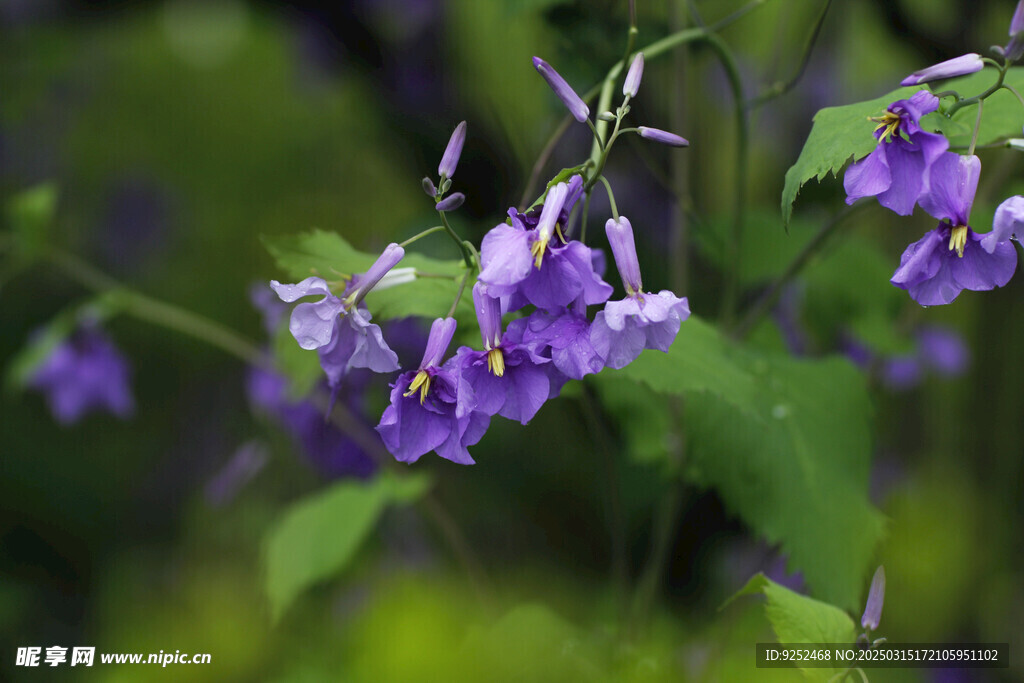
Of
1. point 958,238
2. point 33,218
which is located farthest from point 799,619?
point 33,218

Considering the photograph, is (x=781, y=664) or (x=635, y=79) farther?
(x=781, y=664)

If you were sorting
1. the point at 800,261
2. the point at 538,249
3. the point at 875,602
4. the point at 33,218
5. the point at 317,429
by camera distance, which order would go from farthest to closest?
the point at 317,429 → the point at 33,218 → the point at 800,261 → the point at 875,602 → the point at 538,249

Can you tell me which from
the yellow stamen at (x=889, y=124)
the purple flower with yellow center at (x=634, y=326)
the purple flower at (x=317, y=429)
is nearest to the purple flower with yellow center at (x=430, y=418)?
the purple flower with yellow center at (x=634, y=326)

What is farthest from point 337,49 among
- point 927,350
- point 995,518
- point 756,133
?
point 995,518

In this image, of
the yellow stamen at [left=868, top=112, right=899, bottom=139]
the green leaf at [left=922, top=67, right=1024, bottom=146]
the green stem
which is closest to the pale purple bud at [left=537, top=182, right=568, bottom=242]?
the yellow stamen at [left=868, top=112, right=899, bottom=139]

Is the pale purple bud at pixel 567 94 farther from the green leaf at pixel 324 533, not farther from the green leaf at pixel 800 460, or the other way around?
the green leaf at pixel 324 533

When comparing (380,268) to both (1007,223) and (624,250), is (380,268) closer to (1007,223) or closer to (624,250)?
(624,250)

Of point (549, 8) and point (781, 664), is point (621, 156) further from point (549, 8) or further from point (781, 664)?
point (781, 664)
